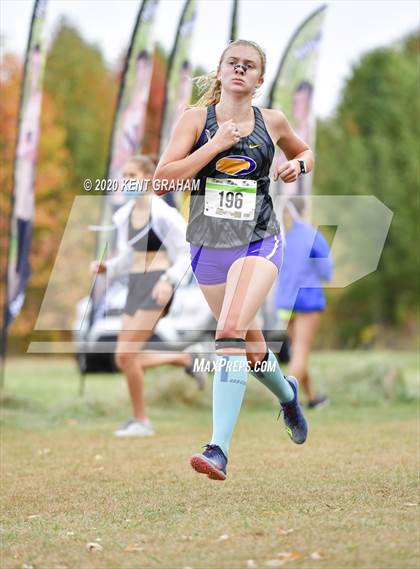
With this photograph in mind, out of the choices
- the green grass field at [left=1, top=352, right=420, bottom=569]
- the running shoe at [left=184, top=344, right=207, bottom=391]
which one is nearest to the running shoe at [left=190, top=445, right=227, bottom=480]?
the green grass field at [left=1, top=352, right=420, bottom=569]

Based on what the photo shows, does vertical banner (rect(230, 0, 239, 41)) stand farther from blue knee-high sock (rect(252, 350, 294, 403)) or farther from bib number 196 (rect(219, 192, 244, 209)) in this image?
bib number 196 (rect(219, 192, 244, 209))

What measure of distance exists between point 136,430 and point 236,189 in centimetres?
396

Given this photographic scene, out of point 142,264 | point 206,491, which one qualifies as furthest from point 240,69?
point 142,264

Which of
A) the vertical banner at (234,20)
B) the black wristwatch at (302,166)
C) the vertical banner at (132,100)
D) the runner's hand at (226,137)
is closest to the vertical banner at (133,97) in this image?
the vertical banner at (132,100)

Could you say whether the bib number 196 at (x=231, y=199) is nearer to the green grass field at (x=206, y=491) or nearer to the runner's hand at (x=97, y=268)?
the green grass field at (x=206, y=491)

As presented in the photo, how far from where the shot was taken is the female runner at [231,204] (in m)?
5.16

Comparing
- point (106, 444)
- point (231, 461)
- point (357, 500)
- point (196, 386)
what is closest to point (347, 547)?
point (357, 500)

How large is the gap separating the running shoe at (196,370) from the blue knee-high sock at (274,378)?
182 inches

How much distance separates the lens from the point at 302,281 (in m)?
10.5

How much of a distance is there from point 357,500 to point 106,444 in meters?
3.39

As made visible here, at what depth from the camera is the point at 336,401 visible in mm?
11234

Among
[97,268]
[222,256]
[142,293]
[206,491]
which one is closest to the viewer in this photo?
[222,256]

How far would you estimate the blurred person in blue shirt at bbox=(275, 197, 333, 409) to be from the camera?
406 inches

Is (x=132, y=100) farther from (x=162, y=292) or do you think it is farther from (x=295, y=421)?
(x=295, y=421)
